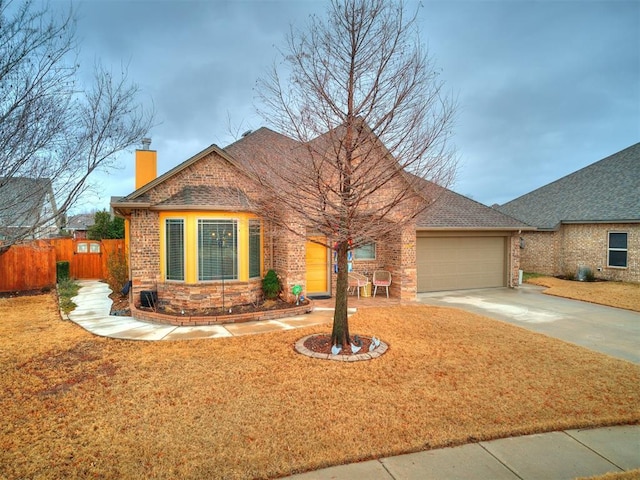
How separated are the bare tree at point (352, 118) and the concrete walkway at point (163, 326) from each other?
3094 millimetres

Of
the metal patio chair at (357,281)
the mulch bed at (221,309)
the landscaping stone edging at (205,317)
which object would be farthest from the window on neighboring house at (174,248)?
the metal patio chair at (357,281)

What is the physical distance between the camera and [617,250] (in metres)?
16.1

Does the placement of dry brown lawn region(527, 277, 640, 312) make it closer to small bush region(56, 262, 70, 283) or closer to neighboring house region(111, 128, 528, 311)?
neighboring house region(111, 128, 528, 311)

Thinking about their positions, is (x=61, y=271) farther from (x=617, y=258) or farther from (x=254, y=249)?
(x=617, y=258)

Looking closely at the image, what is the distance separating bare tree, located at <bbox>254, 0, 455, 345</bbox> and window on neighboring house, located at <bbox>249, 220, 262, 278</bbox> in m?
3.89

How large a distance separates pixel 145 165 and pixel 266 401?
10.8 m

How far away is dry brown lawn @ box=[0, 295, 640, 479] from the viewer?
3609 millimetres

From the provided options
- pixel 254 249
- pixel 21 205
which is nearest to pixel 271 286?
pixel 254 249

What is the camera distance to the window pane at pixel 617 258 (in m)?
15.9

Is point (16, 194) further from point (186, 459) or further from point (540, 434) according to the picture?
point (540, 434)

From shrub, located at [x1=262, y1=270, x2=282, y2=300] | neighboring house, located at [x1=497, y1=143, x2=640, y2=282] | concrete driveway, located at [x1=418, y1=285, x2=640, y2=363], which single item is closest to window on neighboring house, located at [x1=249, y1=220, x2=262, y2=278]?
shrub, located at [x1=262, y1=270, x2=282, y2=300]

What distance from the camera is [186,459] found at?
3.54 metres

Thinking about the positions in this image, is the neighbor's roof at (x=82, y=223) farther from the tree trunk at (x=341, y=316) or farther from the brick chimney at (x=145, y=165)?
the tree trunk at (x=341, y=316)

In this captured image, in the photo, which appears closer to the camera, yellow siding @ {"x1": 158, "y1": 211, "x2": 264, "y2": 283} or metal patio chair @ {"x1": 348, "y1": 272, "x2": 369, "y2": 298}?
yellow siding @ {"x1": 158, "y1": 211, "x2": 264, "y2": 283}
